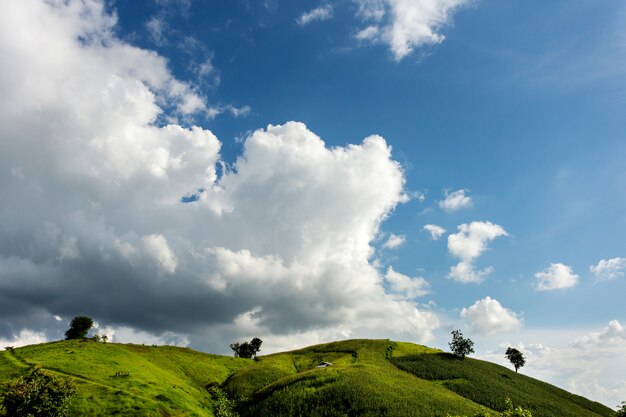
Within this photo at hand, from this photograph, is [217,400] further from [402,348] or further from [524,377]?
[524,377]

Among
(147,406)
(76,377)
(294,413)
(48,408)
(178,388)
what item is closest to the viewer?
(48,408)

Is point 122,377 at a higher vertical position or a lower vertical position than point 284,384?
lower

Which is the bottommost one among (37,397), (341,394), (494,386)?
(37,397)

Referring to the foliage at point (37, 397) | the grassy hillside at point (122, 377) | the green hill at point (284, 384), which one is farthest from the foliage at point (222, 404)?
the foliage at point (37, 397)

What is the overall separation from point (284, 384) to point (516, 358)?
112178 millimetres

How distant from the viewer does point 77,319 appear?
467 feet

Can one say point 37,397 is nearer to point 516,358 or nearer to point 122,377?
point 122,377

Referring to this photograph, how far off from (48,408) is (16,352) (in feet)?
158

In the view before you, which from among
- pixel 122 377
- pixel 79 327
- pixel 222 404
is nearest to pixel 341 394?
pixel 222 404

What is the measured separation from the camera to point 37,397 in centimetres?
5903

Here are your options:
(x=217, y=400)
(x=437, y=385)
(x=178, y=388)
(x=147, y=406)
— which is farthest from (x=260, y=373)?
(x=147, y=406)

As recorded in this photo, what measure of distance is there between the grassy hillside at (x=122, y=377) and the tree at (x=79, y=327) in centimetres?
2426

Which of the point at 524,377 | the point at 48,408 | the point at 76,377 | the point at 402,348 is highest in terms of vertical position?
the point at 402,348

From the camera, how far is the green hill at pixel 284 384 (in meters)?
76.2
